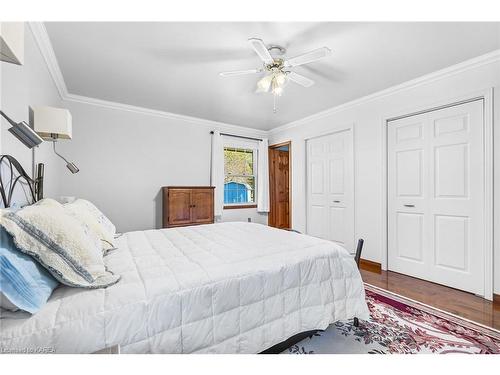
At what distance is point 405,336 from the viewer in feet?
5.76

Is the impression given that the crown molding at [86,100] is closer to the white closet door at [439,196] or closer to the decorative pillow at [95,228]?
the decorative pillow at [95,228]

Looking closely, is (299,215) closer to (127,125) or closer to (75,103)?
(127,125)

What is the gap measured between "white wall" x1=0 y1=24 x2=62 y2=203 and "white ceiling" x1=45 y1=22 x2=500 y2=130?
8.9 inches

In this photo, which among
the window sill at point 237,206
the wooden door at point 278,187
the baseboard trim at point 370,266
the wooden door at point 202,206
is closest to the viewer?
the baseboard trim at point 370,266

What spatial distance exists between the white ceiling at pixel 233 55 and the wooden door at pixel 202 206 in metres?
1.49

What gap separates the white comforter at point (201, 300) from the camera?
2.88 ft

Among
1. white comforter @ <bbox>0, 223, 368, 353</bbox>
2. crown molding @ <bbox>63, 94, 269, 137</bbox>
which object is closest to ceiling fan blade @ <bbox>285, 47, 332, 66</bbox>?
white comforter @ <bbox>0, 223, 368, 353</bbox>

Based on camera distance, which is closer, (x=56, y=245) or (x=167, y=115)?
(x=56, y=245)

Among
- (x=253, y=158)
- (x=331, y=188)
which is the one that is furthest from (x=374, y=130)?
(x=253, y=158)

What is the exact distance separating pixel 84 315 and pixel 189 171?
3541mm

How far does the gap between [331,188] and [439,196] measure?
1.52 meters

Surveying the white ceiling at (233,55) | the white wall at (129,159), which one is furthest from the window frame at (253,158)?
the white ceiling at (233,55)

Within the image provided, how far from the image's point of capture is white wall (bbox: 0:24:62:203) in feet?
4.83

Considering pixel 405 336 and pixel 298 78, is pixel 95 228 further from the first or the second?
pixel 405 336
